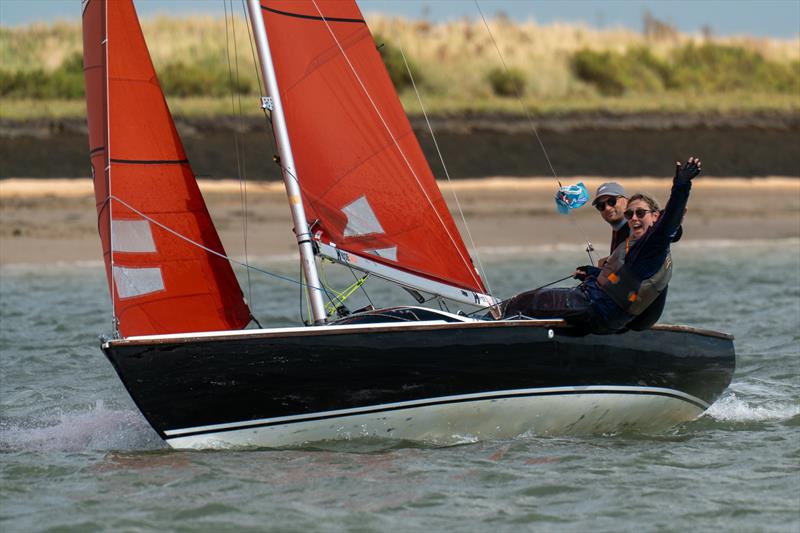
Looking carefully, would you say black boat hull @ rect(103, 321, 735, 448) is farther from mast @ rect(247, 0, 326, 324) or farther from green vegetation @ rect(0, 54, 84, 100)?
green vegetation @ rect(0, 54, 84, 100)

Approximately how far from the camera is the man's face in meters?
8.91

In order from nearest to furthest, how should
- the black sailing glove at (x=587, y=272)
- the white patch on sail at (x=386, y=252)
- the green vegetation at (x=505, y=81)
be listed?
the black sailing glove at (x=587, y=272) < the white patch on sail at (x=386, y=252) < the green vegetation at (x=505, y=81)

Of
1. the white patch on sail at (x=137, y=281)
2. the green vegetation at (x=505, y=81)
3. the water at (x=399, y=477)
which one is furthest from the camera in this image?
the green vegetation at (x=505, y=81)

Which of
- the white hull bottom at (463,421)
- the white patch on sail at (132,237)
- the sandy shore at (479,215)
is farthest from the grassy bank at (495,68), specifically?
the white hull bottom at (463,421)

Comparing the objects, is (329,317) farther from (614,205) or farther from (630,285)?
(630,285)

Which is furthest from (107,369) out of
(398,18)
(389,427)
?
(398,18)

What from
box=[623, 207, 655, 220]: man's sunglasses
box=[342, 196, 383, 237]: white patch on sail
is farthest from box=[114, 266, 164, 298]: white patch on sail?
box=[623, 207, 655, 220]: man's sunglasses

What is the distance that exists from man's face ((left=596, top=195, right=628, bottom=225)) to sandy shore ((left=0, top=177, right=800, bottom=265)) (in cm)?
1055

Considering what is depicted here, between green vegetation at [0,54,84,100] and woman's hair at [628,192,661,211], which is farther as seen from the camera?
green vegetation at [0,54,84,100]

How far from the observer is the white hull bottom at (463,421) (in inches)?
330

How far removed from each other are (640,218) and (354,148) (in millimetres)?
2088

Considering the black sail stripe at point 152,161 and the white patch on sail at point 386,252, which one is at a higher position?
the black sail stripe at point 152,161

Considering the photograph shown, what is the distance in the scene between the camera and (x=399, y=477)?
7.91m

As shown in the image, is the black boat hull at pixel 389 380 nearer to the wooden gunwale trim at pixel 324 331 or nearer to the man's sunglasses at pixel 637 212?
the wooden gunwale trim at pixel 324 331
